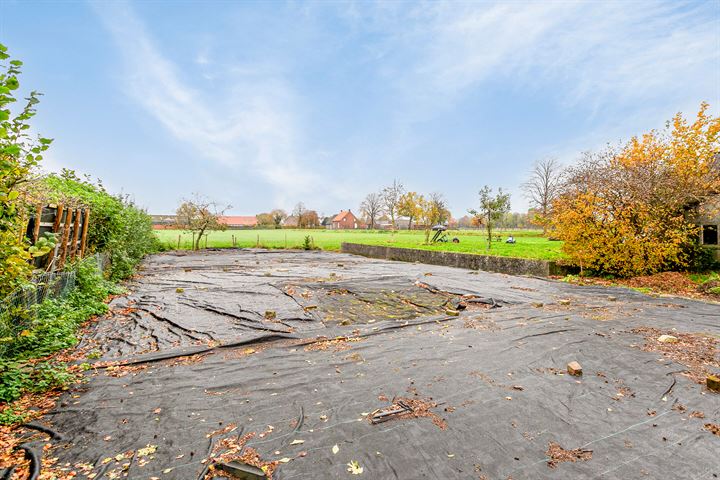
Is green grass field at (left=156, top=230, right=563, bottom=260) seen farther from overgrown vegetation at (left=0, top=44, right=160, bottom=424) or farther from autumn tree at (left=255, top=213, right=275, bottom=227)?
autumn tree at (left=255, top=213, right=275, bottom=227)

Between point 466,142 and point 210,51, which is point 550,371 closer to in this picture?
point 210,51

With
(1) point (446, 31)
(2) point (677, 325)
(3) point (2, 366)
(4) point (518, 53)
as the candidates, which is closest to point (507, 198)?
(4) point (518, 53)

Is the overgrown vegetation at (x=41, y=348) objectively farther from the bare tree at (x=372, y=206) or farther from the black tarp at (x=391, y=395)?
the bare tree at (x=372, y=206)

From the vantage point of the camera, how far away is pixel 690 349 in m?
4.19

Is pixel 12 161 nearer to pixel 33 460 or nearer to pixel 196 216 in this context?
pixel 33 460

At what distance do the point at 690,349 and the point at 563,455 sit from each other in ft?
12.1

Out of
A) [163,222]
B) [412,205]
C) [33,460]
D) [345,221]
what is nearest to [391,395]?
[33,460]

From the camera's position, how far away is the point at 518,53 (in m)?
14.9

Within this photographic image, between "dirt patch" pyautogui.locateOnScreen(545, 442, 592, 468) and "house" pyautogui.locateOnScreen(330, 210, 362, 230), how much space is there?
81984 mm

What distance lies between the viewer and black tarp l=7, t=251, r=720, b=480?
81.8 inches

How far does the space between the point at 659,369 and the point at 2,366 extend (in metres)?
6.98

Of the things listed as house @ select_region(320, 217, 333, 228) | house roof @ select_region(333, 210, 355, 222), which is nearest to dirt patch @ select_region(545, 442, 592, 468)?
house roof @ select_region(333, 210, 355, 222)

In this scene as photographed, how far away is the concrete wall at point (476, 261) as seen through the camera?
11.8 metres

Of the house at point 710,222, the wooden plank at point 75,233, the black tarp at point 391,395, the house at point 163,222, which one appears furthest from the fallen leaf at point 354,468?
the house at point 163,222
